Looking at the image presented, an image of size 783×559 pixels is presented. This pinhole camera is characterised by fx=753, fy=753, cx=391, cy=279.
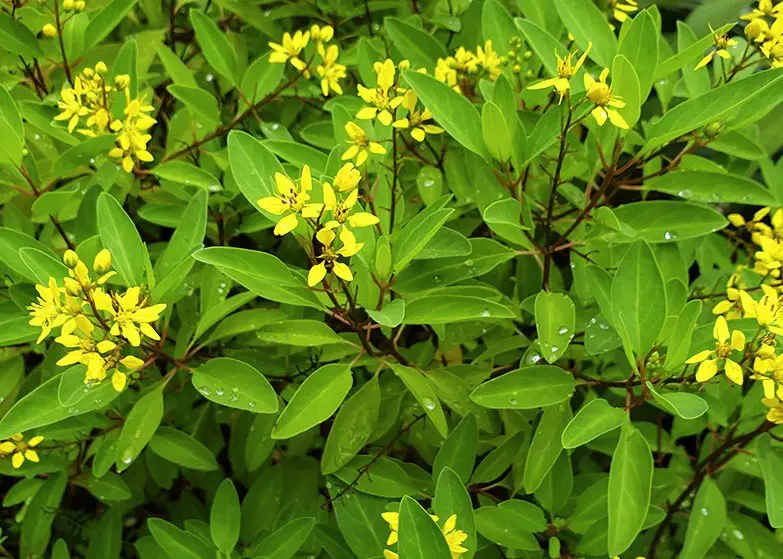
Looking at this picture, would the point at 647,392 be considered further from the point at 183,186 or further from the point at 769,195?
the point at 183,186

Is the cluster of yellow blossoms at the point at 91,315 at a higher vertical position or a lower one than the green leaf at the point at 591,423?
higher

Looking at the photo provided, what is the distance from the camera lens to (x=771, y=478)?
116 centimetres

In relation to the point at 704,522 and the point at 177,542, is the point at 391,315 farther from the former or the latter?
the point at 704,522

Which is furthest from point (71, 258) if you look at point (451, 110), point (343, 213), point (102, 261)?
point (451, 110)

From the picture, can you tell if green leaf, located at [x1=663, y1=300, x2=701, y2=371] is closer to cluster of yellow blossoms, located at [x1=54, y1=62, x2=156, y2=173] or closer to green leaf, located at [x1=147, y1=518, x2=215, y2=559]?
green leaf, located at [x1=147, y1=518, x2=215, y2=559]

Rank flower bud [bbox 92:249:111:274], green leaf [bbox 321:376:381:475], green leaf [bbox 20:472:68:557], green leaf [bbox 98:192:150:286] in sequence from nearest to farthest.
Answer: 1. flower bud [bbox 92:249:111:274]
2. green leaf [bbox 98:192:150:286]
3. green leaf [bbox 321:376:381:475]
4. green leaf [bbox 20:472:68:557]

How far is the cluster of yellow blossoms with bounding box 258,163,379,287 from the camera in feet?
3.07

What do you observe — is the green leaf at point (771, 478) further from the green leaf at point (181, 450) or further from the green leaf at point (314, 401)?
the green leaf at point (181, 450)

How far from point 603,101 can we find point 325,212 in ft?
1.34

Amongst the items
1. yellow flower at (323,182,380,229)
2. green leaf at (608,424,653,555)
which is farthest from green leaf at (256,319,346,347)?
green leaf at (608,424,653,555)

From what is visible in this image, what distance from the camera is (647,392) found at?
1.07 m

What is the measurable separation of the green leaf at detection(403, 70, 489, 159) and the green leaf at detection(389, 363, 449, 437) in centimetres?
36

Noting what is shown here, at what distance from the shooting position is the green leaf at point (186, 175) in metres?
1.31

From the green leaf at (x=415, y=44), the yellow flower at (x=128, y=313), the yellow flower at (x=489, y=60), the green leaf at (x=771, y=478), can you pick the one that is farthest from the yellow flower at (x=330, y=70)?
the green leaf at (x=771, y=478)
